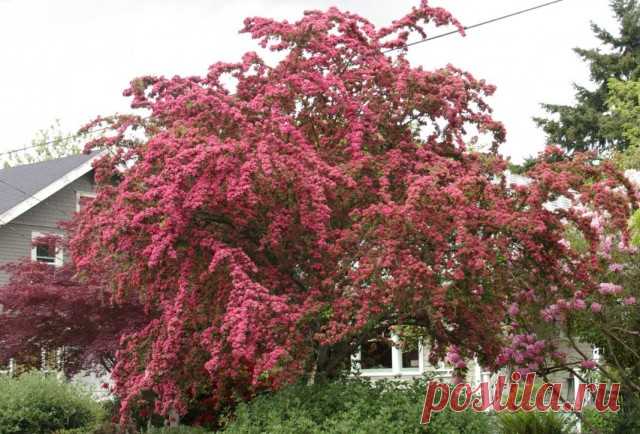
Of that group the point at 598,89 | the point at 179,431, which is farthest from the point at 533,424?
the point at 598,89

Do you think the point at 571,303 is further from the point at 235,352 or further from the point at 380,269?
the point at 235,352

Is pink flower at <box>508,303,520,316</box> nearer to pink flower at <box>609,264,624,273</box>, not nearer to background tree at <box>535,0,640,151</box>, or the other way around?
pink flower at <box>609,264,624,273</box>

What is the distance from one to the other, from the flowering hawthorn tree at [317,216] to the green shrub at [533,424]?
302 cm

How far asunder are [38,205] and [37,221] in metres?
0.40

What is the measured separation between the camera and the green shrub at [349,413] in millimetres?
8250

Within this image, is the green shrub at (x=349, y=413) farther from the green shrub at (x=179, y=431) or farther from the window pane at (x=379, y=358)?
the window pane at (x=379, y=358)

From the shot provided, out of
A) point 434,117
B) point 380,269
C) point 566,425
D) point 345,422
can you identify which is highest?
point 434,117

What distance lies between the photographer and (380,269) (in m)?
7.90

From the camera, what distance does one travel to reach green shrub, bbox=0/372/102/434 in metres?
11.9

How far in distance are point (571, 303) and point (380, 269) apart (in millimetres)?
3091

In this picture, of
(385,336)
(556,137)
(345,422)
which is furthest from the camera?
(556,137)

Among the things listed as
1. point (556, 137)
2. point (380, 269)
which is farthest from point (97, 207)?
point (556, 137)

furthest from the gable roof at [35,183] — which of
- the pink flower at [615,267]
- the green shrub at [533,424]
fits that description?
the pink flower at [615,267]

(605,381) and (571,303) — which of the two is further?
(605,381)
